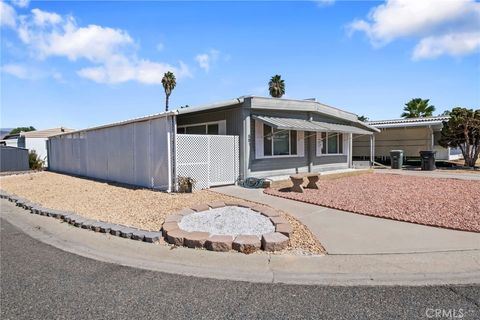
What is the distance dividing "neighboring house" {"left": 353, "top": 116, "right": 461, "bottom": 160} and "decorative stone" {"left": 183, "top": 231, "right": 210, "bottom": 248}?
21746mm

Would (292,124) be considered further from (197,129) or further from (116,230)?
(116,230)

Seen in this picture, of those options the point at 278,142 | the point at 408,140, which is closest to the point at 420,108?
the point at 408,140

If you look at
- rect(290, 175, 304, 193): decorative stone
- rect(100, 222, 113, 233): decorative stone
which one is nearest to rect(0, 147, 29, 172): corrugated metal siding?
rect(100, 222, 113, 233): decorative stone

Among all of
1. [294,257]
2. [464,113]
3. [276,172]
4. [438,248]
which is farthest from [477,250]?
[464,113]

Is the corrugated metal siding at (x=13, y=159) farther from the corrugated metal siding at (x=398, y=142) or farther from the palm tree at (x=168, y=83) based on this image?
the corrugated metal siding at (x=398, y=142)

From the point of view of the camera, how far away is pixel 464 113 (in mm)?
18781

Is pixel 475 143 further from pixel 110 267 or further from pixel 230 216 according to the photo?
pixel 110 267

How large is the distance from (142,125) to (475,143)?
19.5 meters

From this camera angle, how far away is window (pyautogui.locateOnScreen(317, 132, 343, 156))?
51.7 feet

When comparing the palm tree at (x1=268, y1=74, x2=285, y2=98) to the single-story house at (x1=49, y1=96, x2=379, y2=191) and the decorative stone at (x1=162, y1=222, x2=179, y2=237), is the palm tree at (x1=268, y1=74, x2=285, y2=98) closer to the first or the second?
the single-story house at (x1=49, y1=96, x2=379, y2=191)

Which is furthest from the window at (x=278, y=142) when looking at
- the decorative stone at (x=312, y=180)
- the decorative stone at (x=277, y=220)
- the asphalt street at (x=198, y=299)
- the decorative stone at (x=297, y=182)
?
the asphalt street at (x=198, y=299)

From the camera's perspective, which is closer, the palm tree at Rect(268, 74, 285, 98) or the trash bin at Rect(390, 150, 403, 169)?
the trash bin at Rect(390, 150, 403, 169)

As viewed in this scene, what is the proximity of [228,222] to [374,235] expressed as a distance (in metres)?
2.72

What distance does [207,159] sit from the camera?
11.3 m
